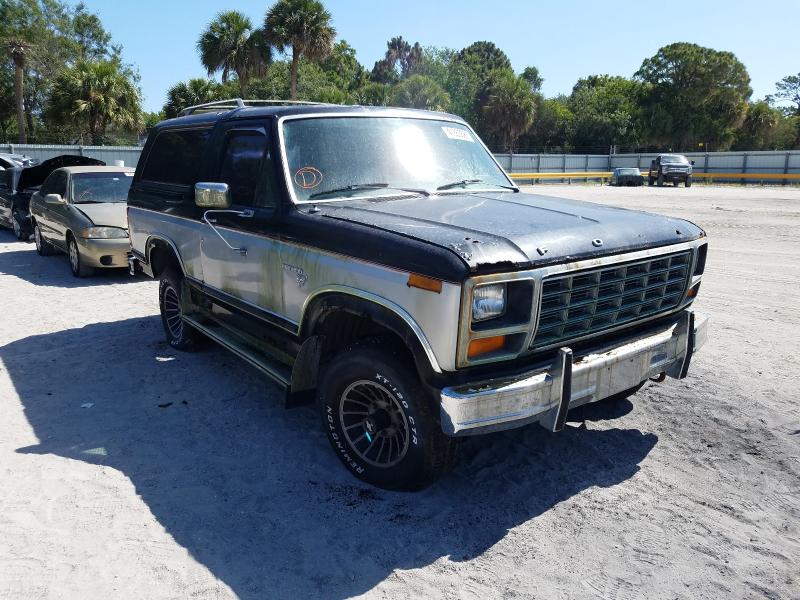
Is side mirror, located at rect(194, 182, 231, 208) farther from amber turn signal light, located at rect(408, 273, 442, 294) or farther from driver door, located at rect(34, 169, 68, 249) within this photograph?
driver door, located at rect(34, 169, 68, 249)

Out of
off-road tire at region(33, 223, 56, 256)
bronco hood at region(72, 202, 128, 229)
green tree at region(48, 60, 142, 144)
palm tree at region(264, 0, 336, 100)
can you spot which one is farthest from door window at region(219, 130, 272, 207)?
palm tree at region(264, 0, 336, 100)

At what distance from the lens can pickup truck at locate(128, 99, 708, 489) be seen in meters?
3.14

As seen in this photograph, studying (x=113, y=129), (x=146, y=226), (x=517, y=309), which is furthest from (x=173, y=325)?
(x=113, y=129)

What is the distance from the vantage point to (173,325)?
6.51 metres

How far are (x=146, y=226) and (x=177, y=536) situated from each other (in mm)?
3854

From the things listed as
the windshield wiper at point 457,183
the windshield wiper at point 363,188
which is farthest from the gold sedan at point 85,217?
the windshield wiper at point 457,183

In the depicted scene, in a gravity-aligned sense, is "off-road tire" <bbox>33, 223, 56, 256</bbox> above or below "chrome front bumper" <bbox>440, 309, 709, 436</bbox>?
below

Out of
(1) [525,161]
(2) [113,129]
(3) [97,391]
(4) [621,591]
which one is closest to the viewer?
(4) [621,591]

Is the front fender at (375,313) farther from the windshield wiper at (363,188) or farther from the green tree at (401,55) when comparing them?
the green tree at (401,55)

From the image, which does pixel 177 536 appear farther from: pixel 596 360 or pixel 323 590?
pixel 596 360

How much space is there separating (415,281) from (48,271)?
377 inches

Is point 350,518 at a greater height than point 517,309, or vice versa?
point 517,309

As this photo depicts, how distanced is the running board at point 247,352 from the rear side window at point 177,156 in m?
1.23

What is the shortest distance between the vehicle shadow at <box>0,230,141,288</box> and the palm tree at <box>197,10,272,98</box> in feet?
91.8
